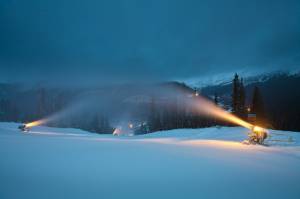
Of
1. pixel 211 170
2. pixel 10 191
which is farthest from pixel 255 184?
pixel 10 191

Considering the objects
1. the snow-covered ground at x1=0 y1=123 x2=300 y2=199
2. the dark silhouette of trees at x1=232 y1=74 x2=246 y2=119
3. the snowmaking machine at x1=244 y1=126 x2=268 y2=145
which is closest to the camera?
the snow-covered ground at x1=0 y1=123 x2=300 y2=199

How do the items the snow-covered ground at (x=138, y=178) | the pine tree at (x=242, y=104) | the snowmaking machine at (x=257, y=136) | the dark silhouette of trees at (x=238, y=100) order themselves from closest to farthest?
the snow-covered ground at (x=138, y=178)
the snowmaking machine at (x=257, y=136)
the dark silhouette of trees at (x=238, y=100)
the pine tree at (x=242, y=104)

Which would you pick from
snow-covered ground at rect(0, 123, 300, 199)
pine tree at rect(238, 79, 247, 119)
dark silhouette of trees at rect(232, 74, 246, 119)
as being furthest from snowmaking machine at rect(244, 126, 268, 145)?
pine tree at rect(238, 79, 247, 119)

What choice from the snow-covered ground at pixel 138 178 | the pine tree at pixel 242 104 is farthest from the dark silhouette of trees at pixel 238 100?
the snow-covered ground at pixel 138 178

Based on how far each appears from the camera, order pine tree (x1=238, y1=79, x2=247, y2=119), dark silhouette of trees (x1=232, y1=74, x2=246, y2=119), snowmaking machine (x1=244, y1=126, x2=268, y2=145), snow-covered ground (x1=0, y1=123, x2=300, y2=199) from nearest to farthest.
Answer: snow-covered ground (x1=0, y1=123, x2=300, y2=199) < snowmaking machine (x1=244, y1=126, x2=268, y2=145) < dark silhouette of trees (x1=232, y1=74, x2=246, y2=119) < pine tree (x1=238, y1=79, x2=247, y2=119)

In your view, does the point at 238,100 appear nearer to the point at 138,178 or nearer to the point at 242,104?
the point at 242,104

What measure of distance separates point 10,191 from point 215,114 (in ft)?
246

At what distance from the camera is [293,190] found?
6711 mm

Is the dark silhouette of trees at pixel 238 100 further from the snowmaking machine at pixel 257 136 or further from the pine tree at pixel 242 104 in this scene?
the snowmaking machine at pixel 257 136

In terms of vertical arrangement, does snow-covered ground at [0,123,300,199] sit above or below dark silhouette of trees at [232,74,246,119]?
below

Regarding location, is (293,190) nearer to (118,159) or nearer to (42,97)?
(118,159)

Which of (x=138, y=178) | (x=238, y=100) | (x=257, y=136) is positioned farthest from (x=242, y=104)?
(x=138, y=178)

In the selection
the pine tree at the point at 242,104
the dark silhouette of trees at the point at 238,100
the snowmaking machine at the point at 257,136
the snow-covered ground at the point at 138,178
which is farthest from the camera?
the pine tree at the point at 242,104

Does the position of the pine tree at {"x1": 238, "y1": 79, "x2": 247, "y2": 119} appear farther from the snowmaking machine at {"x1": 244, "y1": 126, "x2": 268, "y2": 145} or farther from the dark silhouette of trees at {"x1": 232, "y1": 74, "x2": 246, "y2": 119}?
the snowmaking machine at {"x1": 244, "y1": 126, "x2": 268, "y2": 145}
